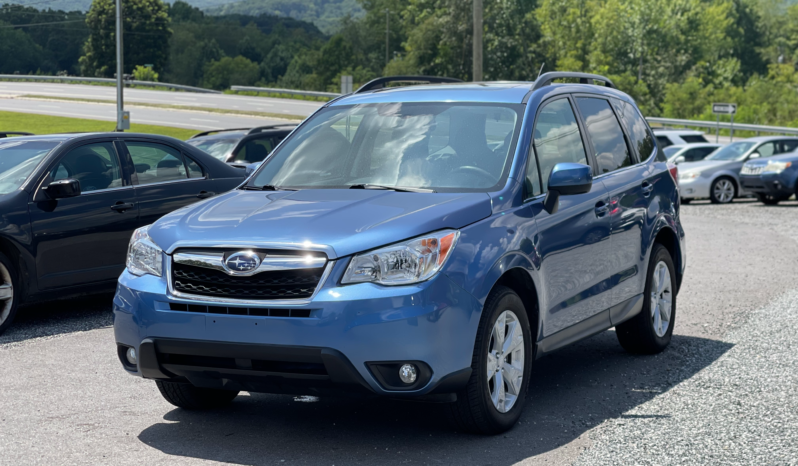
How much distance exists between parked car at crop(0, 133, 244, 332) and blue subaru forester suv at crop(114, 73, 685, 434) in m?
3.28

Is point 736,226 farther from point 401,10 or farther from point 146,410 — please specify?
point 401,10

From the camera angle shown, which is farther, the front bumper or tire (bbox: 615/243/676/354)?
tire (bbox: 615/243/676/354)

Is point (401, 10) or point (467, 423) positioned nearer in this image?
point (467, 423)

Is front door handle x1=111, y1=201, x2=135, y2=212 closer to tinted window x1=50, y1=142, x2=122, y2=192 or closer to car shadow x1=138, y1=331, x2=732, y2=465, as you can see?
tinted window x1=50, y1=142, x2=122, y2=192

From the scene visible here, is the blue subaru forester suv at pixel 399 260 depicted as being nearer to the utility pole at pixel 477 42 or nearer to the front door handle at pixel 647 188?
the front door handle at pixel 647 188

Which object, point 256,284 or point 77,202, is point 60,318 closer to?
point 77,202

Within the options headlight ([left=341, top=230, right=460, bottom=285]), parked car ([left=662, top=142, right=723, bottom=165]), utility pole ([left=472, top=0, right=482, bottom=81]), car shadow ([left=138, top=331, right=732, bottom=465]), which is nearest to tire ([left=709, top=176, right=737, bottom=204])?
parked car ([left=662, top=142, right=723, bottom=165])

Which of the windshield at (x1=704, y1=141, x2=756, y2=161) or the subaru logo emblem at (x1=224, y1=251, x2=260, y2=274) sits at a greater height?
the subaru logo emblem at (x1=224, y1=251, x2=260, y2=274)

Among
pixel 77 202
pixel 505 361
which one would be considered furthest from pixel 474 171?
pixel 77 202

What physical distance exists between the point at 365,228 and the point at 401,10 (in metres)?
112

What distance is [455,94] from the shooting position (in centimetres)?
613

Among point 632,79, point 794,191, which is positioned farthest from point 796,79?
point 794,191

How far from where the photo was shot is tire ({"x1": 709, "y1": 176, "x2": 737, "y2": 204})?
1016 inches

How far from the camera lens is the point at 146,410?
228 inches
